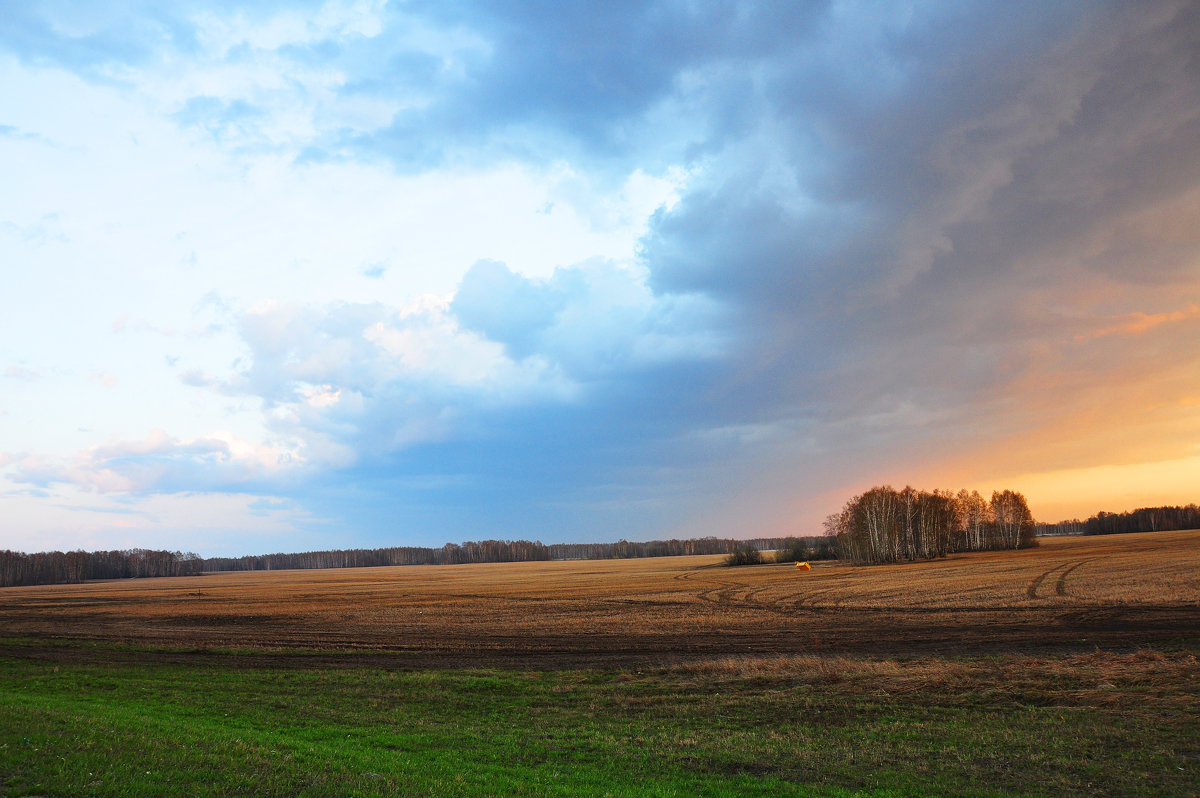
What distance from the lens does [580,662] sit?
30.1 metres

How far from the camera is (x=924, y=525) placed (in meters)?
136

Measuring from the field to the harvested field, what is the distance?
1.14ft

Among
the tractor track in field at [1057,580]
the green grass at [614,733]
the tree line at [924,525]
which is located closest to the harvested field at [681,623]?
the tractor track in field at [1057,580]

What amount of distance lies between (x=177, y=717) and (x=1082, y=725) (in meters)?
25.4

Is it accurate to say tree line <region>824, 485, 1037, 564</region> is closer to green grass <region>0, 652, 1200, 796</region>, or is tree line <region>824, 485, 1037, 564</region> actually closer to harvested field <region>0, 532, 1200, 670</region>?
harvested field <region>0, 532, 1200, 670</region>

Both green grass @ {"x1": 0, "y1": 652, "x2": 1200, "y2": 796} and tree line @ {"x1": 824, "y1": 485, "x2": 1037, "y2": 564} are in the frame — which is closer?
green grass @ {"x1": 0, "y1": 652, "x2": 1200, "y2": 796}

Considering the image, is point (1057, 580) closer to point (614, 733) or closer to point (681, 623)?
point (681, 623)

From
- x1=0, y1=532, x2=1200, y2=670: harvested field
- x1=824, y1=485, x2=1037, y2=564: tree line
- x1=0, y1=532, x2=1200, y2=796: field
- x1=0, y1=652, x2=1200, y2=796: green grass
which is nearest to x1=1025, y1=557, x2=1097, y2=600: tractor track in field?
x1=0, y1=532, x2=1200, y2=670: harvested field

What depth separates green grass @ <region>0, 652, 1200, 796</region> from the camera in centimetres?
1270

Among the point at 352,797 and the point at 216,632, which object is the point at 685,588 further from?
the point at 352,797

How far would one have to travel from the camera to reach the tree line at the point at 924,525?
415 ft

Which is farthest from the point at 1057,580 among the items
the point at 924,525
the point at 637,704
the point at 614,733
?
the point at 924,525

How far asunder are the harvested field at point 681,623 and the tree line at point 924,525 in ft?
181

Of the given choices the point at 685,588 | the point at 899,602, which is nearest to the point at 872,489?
the point at 685,588
